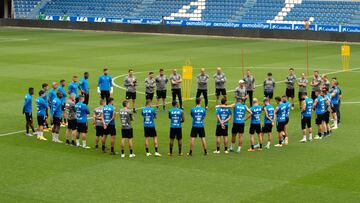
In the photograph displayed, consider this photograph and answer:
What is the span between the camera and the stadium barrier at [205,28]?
67.3 m

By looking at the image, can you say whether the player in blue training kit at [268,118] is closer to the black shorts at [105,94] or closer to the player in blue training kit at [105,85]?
the player in blue training kit at [105,85]

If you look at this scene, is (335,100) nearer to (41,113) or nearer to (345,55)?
(41,113)

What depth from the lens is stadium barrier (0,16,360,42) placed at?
67.3 m

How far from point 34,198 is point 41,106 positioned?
27.0ft

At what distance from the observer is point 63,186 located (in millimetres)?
19359

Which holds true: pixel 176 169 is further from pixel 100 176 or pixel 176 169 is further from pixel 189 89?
pixel 189 89

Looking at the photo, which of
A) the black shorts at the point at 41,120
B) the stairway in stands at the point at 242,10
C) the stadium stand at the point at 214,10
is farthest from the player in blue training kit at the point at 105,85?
the stairway in stands at the point at 242,10

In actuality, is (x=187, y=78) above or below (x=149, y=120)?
above

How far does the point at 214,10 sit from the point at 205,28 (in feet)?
23.4

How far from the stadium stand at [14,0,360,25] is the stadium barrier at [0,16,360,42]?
9.25 ft

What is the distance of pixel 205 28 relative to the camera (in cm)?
7388

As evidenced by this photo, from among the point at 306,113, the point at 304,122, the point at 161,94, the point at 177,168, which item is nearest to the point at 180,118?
the point at 177,168

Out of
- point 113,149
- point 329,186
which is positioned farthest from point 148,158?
point 329,186

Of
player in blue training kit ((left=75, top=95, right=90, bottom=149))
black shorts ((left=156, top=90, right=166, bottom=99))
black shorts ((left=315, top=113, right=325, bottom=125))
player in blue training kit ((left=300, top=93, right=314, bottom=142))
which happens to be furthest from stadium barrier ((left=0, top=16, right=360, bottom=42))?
player in blue training kit ((left=75, top=95, right=90, bottom=149))
